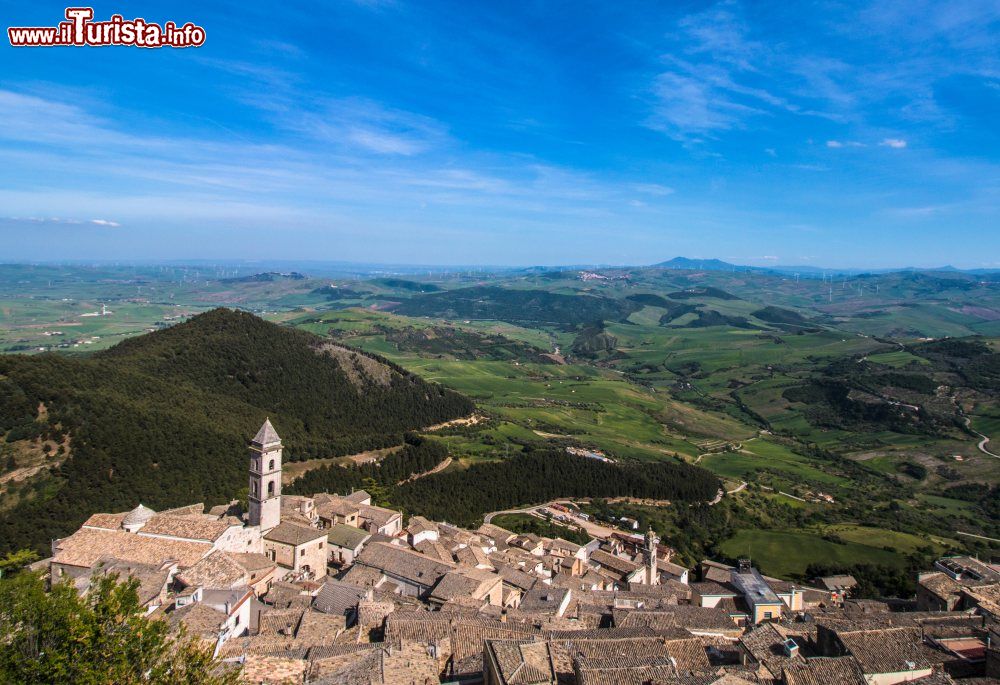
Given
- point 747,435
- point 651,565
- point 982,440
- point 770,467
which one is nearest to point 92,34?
point 651,565

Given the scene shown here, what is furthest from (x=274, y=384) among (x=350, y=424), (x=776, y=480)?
(x=776, y=480)

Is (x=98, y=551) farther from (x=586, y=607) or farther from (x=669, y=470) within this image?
(x=669, y=470)

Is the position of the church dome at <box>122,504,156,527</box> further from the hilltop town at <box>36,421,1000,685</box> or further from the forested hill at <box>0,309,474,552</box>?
the forested hill at <box>0,309,474,552</box>

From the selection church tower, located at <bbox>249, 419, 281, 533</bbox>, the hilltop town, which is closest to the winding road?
the hilltop town

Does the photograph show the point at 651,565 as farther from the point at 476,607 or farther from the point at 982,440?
the point at 982,440

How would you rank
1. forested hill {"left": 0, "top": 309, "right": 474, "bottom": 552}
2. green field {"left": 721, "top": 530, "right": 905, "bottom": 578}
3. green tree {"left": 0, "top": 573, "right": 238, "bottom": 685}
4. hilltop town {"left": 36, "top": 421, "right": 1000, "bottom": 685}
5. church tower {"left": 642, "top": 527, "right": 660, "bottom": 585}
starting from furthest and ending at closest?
green field {"left": 721, "top": 530, "right": 905, "bottom": 578} → forested hill {"left": 0, "top": 309, "right": 474, "bottom": 552} → church tower {"left": 642, "top": 527, "right": 660, "bottom": 585} → hilltop town {"left": 36, "top": 421, "right": 1000, "bottom": 685} → green tree {"left": 0, "top": 573, "right": 238, "bottom": 685}

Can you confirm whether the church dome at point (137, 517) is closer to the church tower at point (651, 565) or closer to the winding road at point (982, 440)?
the church tower at point (651, 565)
